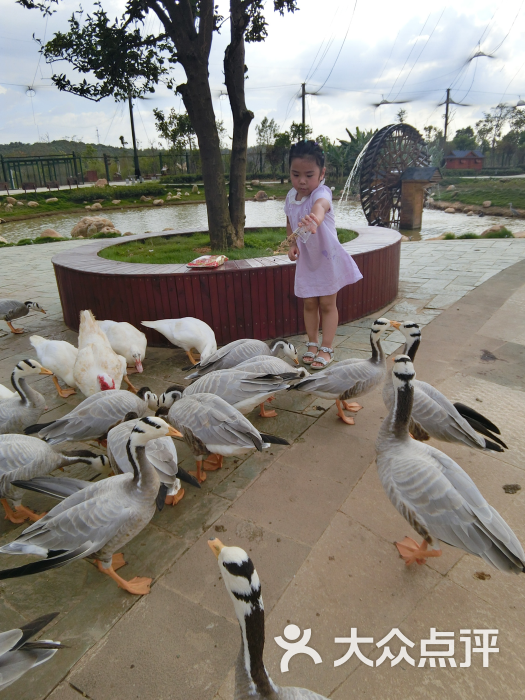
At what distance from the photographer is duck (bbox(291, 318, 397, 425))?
12.9 feet

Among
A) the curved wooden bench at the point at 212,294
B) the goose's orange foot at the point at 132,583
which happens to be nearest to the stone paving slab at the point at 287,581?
the goose's orange foot at the point at 132,583

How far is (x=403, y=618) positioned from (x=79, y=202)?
118ft

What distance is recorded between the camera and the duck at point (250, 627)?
1.62m

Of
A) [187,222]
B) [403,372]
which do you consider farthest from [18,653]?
[187,222]

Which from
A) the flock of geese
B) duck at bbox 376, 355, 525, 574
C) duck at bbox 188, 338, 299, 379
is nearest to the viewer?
the flock of geese

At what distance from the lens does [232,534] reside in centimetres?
285

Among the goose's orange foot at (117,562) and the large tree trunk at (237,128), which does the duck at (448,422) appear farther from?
the large tree trunk at (237,128)

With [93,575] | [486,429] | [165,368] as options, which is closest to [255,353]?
[165,368]

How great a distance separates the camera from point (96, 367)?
449 cm

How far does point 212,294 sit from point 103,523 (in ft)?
12.7

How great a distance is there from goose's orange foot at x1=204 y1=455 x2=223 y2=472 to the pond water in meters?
16.6

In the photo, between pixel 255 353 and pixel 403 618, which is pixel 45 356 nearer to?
pixel 255 353

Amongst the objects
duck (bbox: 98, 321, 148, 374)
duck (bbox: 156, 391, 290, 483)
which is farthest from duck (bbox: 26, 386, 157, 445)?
duck (bbox: 98, 321, 148, 374)

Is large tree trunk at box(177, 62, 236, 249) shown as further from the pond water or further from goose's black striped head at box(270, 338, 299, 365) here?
the pond water
